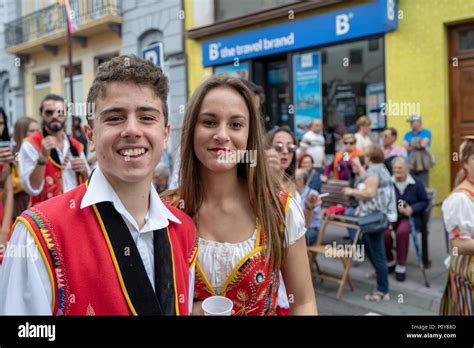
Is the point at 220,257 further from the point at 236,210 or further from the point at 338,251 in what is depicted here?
the point at 338,251

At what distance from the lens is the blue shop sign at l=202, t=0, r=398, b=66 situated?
3.26ft

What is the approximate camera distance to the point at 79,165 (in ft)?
6.39

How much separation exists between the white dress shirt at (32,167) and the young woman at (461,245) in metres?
1.63

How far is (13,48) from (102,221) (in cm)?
57

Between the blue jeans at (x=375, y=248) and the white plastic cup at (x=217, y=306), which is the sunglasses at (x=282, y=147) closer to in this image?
the blue jeans at (x=375, y=248)

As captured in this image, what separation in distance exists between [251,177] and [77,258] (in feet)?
1.59

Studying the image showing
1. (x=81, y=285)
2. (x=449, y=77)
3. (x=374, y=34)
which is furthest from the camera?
(x=374, y=34)

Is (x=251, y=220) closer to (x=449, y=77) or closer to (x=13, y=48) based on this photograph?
(x=449, y=77)

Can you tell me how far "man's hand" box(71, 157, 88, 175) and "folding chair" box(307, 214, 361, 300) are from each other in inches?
50.6

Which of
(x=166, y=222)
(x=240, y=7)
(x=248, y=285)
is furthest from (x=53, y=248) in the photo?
(x=240, y=7)

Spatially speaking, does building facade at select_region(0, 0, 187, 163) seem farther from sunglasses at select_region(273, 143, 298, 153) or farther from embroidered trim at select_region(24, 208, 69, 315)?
sunglasses at select_region(273, 143, 298, 153)

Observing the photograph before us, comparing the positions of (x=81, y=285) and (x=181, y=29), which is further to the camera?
(x=181, y=29)

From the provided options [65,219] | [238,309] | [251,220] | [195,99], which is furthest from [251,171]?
[65,219]

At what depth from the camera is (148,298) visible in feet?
2.33
